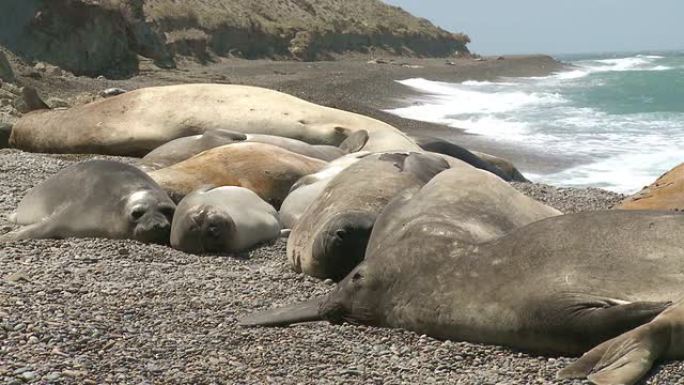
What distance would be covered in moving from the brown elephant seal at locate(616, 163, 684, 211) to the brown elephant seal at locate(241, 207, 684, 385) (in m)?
2.49

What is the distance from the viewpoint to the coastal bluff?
25.9 meters

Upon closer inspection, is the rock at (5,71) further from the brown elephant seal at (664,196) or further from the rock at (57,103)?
the brown elephant seal at (664,196)

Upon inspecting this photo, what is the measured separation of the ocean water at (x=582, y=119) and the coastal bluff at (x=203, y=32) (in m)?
8.54

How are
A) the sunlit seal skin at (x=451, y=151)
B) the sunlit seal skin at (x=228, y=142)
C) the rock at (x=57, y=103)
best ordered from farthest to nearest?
1. the rock at (x=57, y=103)
2. the sunlit seal skin at (x=451, y=151)
3. the sunlit seal skin at (x=228, y=142)

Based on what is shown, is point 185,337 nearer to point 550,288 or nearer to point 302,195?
point 550,288

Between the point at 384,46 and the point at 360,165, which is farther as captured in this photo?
the point at 384,46

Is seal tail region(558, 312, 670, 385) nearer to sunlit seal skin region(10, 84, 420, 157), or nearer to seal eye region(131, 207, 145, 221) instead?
seal eye region(131, 207, 145, 221)

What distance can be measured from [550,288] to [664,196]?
319 cm

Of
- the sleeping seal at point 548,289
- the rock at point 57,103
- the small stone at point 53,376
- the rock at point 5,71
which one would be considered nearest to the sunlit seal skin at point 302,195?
the sleeping seal at point 548,289

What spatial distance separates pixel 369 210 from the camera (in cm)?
620

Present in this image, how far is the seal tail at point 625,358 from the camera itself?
3682 millimetres

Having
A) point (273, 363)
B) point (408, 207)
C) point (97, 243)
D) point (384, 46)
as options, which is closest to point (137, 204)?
point (97, 243)

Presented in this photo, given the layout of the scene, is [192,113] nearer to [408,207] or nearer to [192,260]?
[192,260]

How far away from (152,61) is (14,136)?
21211mm
